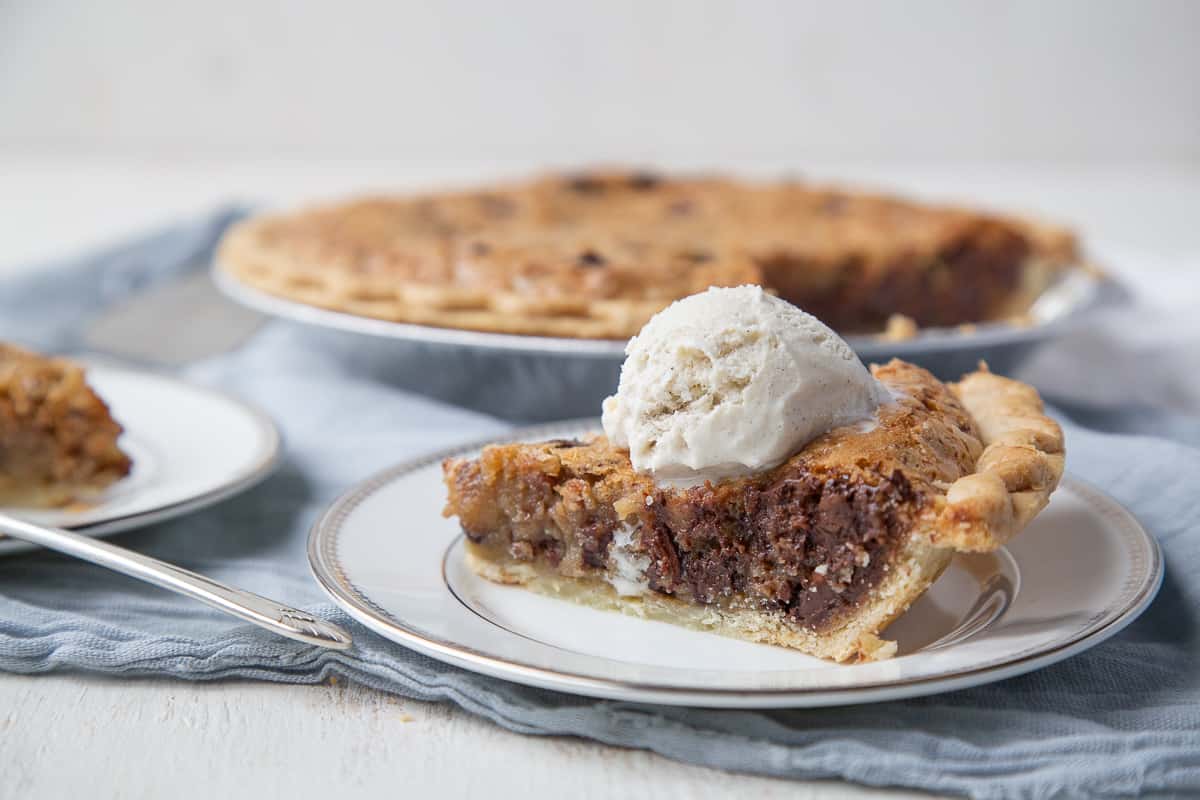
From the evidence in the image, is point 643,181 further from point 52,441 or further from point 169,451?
point 52,441

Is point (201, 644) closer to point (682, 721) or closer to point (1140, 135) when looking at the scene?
point (682, 721)

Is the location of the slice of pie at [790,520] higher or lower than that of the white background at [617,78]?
higher

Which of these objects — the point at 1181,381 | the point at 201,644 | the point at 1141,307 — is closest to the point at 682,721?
the point at 201,644

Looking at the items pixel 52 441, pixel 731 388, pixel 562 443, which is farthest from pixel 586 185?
pixel 731 388

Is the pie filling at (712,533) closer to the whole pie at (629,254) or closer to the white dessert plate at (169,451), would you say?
the white dessert plate at (169,451)

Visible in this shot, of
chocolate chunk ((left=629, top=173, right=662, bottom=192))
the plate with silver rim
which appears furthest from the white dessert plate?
chocolate chunk ((left=629, top=173, right=662, bottom=192))

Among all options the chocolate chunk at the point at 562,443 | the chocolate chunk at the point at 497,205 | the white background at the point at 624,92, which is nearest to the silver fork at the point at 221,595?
the chocolate chunk at the point at 562,443

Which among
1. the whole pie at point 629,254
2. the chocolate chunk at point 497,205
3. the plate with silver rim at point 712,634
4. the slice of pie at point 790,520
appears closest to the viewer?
the plate with silver rim at point 712,634
